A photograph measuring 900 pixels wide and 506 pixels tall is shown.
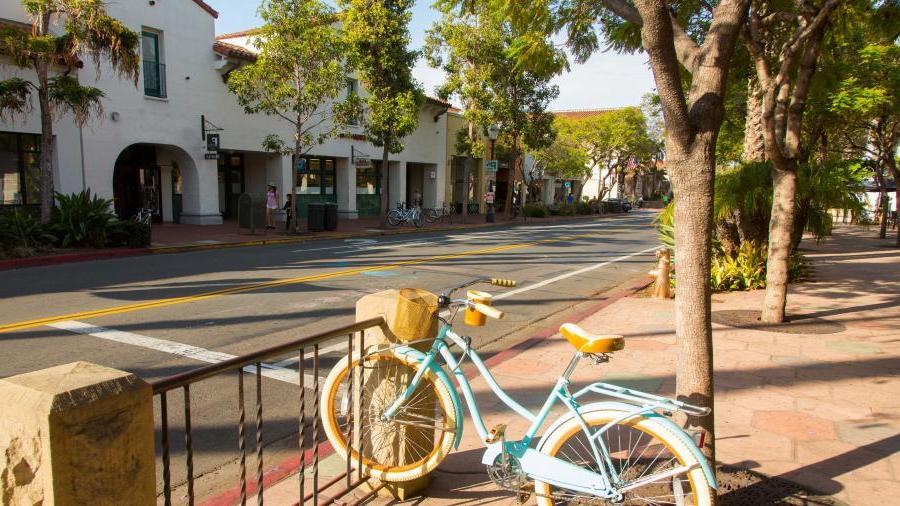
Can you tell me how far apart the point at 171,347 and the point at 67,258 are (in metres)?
9.26

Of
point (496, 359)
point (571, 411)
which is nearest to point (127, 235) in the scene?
point (496, 359)

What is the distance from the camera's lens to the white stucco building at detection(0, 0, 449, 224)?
1847 centimetres

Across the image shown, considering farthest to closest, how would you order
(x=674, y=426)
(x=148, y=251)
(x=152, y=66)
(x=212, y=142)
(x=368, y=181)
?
(x=368, y=181)
(x=212, y=142)
(x=152, y=66)
(x=148, y=251)
(x=674, y=426)

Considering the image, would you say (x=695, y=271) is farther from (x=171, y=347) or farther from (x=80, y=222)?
(x=80, y=222)

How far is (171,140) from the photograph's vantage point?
2150 centimetres

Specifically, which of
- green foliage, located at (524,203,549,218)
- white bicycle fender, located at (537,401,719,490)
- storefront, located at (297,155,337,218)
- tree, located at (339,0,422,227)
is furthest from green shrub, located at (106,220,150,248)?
green foliage, located at (524,203,549,218)

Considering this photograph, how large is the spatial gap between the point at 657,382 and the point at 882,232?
2230cm

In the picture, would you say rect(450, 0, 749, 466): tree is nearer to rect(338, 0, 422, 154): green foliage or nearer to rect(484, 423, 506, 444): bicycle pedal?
rect(484, 423, 506, 444): bicycle pedal

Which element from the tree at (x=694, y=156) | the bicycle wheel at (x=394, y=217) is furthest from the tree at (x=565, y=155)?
the tree at (x=694, y=156)

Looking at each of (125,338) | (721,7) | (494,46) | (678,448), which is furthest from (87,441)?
(494,46)

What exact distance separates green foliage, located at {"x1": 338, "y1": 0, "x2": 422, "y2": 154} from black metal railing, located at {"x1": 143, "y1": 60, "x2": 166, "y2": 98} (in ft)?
21.9

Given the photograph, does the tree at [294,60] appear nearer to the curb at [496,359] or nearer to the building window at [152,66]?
the building window at [152,66]

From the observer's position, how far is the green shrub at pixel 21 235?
44.0ft

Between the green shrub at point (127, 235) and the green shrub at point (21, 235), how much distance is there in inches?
53.5
